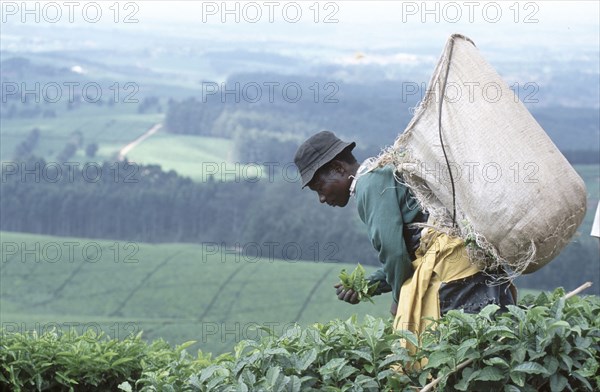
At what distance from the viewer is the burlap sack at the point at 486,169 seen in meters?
3.98

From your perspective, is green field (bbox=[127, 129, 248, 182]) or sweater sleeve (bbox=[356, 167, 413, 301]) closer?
sweater sleeve (bbox=[356, 167, 413, 301])

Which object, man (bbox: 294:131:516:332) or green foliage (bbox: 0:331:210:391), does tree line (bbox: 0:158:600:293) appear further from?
→ man (bbox: 294:131:516:332)

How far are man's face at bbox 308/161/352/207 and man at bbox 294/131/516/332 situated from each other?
11cm

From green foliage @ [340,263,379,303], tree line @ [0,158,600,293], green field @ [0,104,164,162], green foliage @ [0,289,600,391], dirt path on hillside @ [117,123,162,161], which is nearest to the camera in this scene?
green foliage @ [0,289,600,391]

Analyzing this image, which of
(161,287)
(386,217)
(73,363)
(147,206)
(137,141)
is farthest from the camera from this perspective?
(137,141)

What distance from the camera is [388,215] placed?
4.20 metres

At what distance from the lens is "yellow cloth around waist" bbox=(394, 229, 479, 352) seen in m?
4.23

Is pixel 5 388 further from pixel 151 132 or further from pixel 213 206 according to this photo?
pixel 151 132

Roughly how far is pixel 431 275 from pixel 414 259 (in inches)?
4.9

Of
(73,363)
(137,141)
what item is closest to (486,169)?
(73,363)

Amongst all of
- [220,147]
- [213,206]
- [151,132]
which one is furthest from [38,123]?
[213,206]

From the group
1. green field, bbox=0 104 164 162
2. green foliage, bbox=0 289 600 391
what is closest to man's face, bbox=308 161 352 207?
green foliage, bbox=0 289 600 391

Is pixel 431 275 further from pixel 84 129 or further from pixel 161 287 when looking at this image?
pixel 84 129

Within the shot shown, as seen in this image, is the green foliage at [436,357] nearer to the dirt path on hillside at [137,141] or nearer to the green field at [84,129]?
the dirt path on hillside at [137,141]
